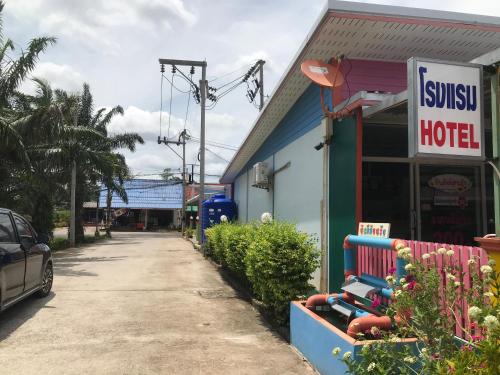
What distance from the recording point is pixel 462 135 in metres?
4.59

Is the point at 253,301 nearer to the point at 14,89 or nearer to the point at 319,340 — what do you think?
the point at 319,340

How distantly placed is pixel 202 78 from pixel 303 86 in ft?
55.9

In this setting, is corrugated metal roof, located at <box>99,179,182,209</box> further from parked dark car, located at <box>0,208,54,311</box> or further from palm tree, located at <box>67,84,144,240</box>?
parked dark car, located at <box>0,208,54,311</box>

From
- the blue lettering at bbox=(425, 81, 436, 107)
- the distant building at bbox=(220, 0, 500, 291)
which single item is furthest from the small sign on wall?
the blue lettering at bbox=(425, 81, 436, 107)

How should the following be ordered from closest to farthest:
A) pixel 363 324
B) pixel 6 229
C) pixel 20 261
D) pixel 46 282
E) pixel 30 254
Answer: pixel 363 324 → pixel 20 261 → pixel 6 229 → pixel 30 254 → pixel 46 282

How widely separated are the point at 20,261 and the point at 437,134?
6.36 meters

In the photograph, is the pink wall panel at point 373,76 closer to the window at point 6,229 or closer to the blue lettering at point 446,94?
the blue lettering at point 446,94

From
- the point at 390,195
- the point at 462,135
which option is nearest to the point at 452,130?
the point at 462,135

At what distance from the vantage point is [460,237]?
907 centimetres

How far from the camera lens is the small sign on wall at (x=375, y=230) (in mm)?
5750

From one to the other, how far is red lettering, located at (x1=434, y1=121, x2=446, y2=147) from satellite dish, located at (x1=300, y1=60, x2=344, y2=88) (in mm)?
2342

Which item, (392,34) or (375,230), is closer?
(375,230)

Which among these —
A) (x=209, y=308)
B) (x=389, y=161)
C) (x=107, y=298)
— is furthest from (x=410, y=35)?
(x=107, y=298)

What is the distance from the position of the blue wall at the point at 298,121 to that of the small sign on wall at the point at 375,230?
100.0 inches
